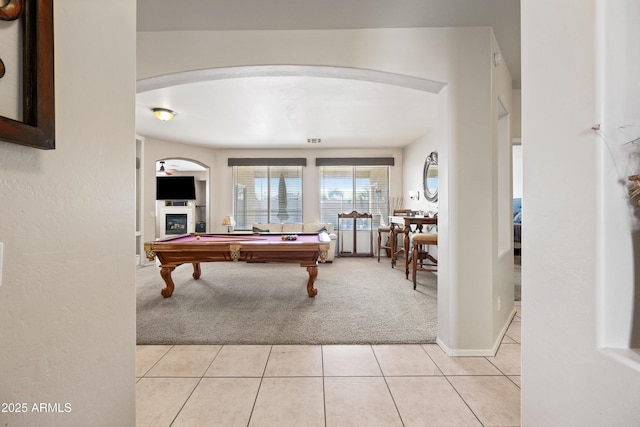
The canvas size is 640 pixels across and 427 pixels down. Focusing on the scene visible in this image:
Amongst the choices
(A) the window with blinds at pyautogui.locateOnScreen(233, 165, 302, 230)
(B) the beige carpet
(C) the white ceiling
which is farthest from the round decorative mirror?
(A) the window with blinds at pyautogui.locateOnScreen(233, 165, 302, 230)

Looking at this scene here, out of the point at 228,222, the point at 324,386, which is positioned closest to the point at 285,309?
the point at 324,386

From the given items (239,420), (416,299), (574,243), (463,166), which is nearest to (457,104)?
(463,166)

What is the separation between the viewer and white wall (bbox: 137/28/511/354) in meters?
2.10

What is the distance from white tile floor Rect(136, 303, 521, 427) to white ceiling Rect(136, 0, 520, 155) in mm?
2298

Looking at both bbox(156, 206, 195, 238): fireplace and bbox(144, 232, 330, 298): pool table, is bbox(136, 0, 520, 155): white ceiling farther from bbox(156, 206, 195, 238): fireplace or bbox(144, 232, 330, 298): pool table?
bbox(156, 206, 195, 238): fireplace

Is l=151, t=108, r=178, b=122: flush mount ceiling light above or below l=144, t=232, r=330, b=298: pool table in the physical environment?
above

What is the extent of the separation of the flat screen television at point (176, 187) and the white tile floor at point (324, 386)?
7.36 m

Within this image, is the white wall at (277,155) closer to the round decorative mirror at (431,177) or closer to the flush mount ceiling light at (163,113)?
the round decorative mirror at (431,177)

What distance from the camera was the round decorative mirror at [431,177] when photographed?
4910 mm

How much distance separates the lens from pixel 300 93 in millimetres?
3645

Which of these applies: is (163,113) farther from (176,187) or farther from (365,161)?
(176,187)

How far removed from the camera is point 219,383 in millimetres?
1769

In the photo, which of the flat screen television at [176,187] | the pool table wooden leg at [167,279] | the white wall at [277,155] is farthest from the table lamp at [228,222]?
the pool table wooden leg at [167,279]

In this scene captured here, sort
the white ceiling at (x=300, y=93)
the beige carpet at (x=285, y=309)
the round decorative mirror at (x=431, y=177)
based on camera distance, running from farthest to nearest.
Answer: the round decorative mirror at (x=431, y=177)
the beige carpet at (x=285, y=309)
the white ceiling at (x=300, y=93)
